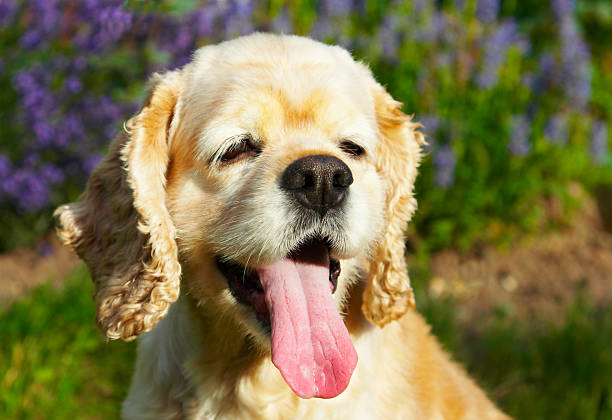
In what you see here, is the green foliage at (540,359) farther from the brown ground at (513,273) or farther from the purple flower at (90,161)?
the purple flower at (90,161)

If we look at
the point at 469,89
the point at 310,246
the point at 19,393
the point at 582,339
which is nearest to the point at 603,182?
the point at 469,89

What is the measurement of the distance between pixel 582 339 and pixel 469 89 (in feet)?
7.88

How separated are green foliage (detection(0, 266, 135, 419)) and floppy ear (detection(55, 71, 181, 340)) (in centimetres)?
139

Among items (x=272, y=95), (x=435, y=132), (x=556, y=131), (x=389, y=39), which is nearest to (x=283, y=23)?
(x=389, y=39)

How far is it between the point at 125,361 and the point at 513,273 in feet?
10.5

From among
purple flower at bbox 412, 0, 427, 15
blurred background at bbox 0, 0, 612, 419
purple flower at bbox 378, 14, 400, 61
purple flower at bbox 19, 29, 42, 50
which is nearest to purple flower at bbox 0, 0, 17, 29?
blurred background at bbox 0, 0, 612, 419

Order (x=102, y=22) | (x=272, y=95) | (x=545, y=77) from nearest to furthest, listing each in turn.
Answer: (x=272, y=95) → (x=102, y=22) → (x=545, y=77)

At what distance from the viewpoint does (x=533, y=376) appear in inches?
177

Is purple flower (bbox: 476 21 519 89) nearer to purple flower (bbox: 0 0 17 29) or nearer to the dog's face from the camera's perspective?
the dog's face

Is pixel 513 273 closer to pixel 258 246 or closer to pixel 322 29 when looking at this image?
pixel 322 29

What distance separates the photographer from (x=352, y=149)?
2.91 metres

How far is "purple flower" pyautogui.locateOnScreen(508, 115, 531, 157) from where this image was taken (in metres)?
5.72

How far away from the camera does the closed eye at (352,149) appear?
2885 millimetres

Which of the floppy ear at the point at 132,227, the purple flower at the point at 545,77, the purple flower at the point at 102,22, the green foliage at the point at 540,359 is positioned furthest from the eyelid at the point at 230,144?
the purple flower at the point at 545,77
